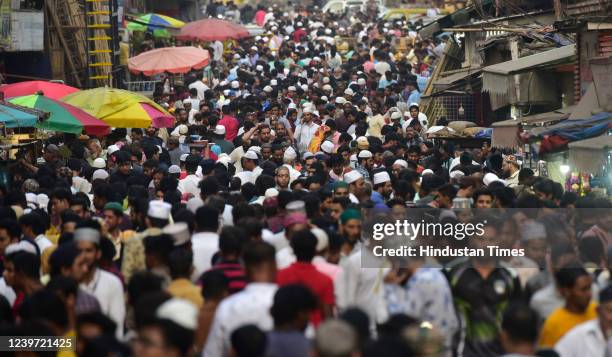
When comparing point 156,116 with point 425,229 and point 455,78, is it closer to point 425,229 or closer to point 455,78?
point 455,78

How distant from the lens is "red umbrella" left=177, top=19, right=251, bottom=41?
34.6m

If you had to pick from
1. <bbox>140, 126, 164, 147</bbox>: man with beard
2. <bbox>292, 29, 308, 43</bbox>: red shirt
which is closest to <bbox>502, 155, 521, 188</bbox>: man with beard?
<bbox>140, 126, 164, 147</bbox>: man with beard

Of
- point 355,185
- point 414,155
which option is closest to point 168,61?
point 414,155

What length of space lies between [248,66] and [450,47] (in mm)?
9298

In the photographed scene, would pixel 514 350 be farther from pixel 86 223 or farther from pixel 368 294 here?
pixel 86 223

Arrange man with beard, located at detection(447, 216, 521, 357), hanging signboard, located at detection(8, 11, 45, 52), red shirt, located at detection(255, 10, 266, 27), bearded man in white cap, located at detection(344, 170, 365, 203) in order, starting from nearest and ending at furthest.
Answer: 1. man with beard, located at detection(447, 216, 521, 357)
2. bearded man in white cap, located at detection(344, 170, 365, 203)
3. hanging signboard, located at detection(8, 11, 45, 52)
4. red shirt, located at detection(255, 10, 266, 27)

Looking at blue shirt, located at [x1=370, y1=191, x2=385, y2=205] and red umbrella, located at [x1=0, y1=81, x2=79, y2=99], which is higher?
red umbrella, located at [x1=0, y1=81, x2=79, y2=99]

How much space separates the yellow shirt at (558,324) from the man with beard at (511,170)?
721cm

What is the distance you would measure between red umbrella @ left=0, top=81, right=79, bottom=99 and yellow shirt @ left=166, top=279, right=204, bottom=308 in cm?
1019

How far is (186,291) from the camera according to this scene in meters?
8.33

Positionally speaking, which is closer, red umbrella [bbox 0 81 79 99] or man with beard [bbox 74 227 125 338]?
man with beard [bbox 74 227 125 338]

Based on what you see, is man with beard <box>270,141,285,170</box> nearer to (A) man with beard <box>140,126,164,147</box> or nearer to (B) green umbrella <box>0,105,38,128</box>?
(A) man with beard <box>140,126,164,147</box>

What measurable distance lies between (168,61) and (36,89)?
8576 mm

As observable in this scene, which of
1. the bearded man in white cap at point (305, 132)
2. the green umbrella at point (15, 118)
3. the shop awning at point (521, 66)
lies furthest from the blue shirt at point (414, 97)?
the green umbrella at point (15, 118)
